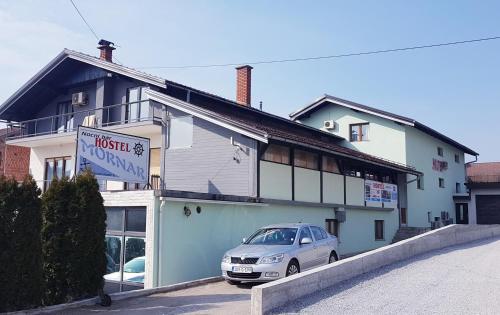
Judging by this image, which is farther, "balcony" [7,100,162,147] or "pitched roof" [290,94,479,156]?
"pitched roof" [290,94,479,156]

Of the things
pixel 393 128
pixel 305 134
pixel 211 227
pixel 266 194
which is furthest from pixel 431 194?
pixel 211 227

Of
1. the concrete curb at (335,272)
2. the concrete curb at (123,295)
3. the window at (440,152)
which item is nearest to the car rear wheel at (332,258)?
the concrete curb at (335,272)

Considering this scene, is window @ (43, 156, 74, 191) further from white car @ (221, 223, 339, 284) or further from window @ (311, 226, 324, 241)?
window @ (311, 226, 324, 241)

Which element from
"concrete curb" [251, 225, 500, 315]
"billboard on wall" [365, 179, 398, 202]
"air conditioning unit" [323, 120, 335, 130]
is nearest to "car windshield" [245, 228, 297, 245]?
"concrete curb" [251, 225, 500, 315]

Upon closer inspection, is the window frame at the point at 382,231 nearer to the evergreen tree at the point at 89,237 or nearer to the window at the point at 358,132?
the window at the point at 358,132

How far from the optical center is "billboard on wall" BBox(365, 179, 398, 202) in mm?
23409

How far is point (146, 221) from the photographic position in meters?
12.8

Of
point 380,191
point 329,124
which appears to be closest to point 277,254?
point 380,191

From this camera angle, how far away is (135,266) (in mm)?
13297

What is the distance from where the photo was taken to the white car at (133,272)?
13.1 metres

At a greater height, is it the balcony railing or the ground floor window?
the balcony railing

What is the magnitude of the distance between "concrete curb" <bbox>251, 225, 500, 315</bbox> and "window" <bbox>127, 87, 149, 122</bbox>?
34.5ft

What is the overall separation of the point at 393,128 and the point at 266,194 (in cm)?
1431

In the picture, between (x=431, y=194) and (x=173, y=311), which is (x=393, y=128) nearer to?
(x=431, y=194)
